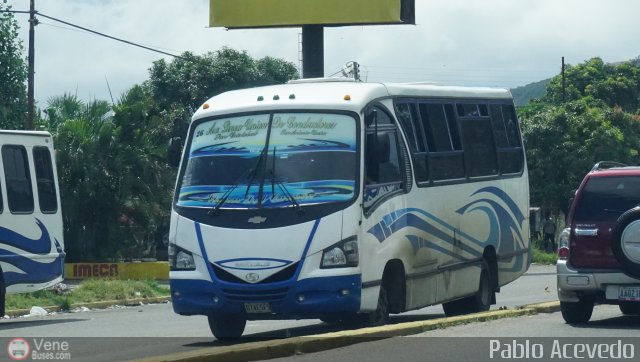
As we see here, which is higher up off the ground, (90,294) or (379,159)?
(379,159)

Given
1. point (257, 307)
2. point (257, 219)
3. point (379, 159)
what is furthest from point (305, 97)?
point (257, 307)

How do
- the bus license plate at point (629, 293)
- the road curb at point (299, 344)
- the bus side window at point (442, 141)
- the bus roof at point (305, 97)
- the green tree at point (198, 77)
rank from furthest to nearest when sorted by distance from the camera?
1. the green tree at point (198, 77)
2. the bus side window at point (442, 141)
3. the bus license plate at point (629, 293)
4. the bus roof at point (305, 97)
5. the road curb at point (299, 344)

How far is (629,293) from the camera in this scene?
14.9 meters

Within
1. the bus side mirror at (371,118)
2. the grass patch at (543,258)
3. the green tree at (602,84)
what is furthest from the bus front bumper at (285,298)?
the green tree at (602,84)

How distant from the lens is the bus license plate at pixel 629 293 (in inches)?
584

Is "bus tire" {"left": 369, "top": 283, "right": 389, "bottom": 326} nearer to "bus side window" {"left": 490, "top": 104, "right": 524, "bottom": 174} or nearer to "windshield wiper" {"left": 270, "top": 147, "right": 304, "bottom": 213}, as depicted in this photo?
"windshield wiper" {"left": 270, "top": 147, "right": 304, "bottom": 213}

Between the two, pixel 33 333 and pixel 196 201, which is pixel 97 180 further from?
pixel 196 201

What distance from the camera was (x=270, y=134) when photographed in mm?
14172

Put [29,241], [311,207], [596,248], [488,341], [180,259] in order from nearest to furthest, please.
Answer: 1. [488,341]
2. [311,207]
3. [180,259]
4. [596,248]
5. [29,241]

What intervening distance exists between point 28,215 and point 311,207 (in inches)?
325

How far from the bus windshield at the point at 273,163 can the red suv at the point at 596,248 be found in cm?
335

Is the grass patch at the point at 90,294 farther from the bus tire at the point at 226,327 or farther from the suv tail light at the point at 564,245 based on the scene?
the suv tail light at the point at 564,245

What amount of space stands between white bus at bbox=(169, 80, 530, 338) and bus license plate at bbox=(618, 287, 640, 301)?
250 cm

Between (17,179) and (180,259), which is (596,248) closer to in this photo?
(180,259)
